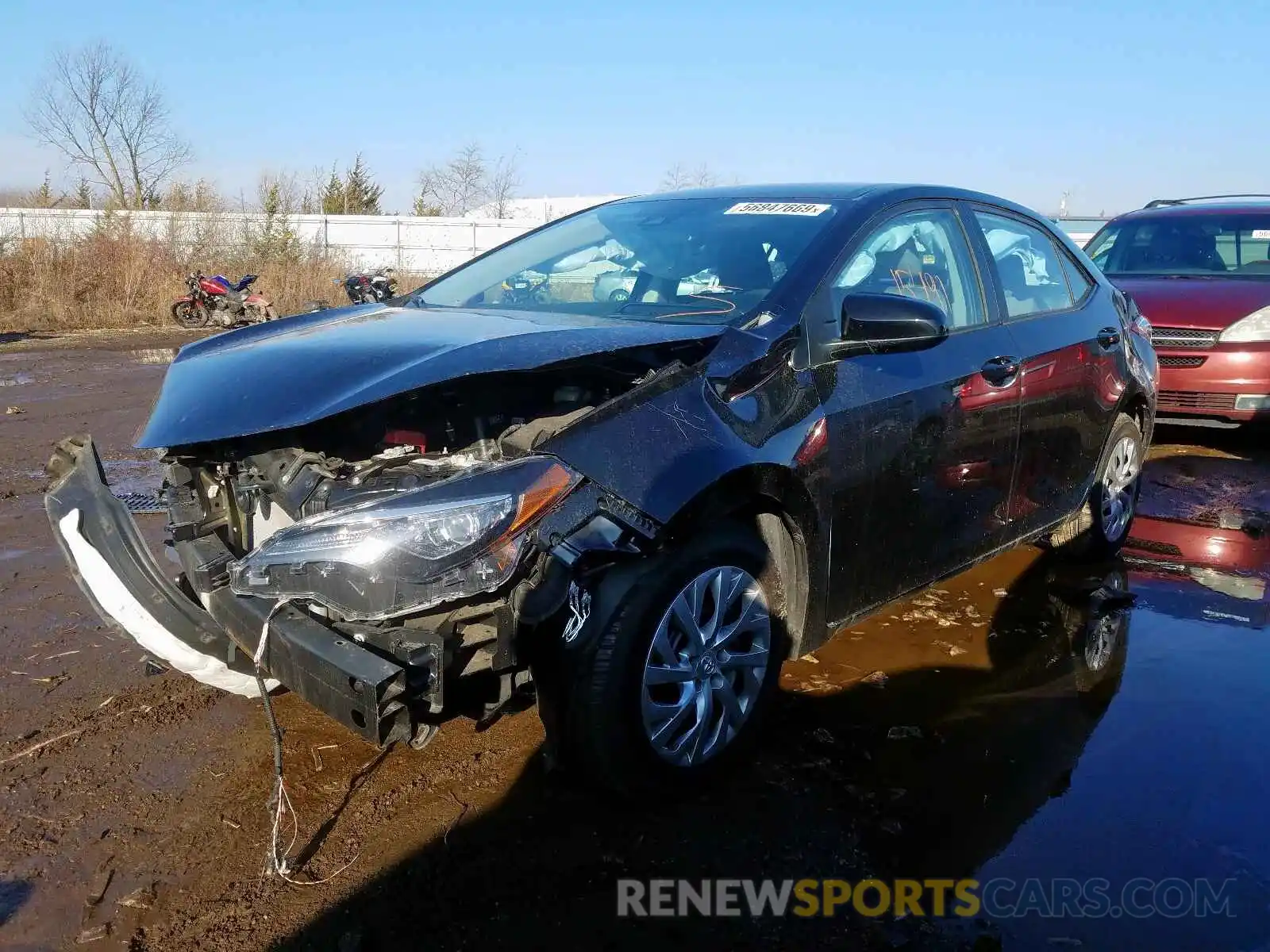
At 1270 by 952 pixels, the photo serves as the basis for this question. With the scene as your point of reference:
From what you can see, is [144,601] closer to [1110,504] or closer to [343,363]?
[343,363]

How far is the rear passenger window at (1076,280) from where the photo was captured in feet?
14.7

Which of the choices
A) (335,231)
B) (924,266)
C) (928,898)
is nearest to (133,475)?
(924,266)

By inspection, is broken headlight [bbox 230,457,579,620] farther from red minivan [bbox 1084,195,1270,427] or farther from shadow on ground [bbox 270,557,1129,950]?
red minivan [bbox 1084,195,1270,427]

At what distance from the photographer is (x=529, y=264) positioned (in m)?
4.01

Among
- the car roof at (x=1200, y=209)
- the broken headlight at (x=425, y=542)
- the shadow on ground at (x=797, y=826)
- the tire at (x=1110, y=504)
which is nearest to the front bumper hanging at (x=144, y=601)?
the broken headlight at (x=425, y=542)

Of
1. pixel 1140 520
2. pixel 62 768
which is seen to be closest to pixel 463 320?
pixel 62 768

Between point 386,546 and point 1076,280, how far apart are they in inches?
146

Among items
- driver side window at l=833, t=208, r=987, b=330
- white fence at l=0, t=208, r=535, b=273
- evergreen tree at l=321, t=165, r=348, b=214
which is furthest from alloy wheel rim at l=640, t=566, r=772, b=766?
evergreen tree at l=321, t=165, r=348, b=214

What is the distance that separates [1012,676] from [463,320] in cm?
246

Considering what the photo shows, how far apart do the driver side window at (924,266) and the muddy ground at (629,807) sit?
1.40 metres

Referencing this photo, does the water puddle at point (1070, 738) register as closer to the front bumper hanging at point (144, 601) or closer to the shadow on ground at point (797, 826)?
the shadow on ground at point (797, 826)

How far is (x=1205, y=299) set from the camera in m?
7.37

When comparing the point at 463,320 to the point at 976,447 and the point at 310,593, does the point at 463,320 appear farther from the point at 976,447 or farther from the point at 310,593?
the point at 976,447

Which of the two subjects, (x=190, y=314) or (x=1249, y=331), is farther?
(x=190, y=314)
